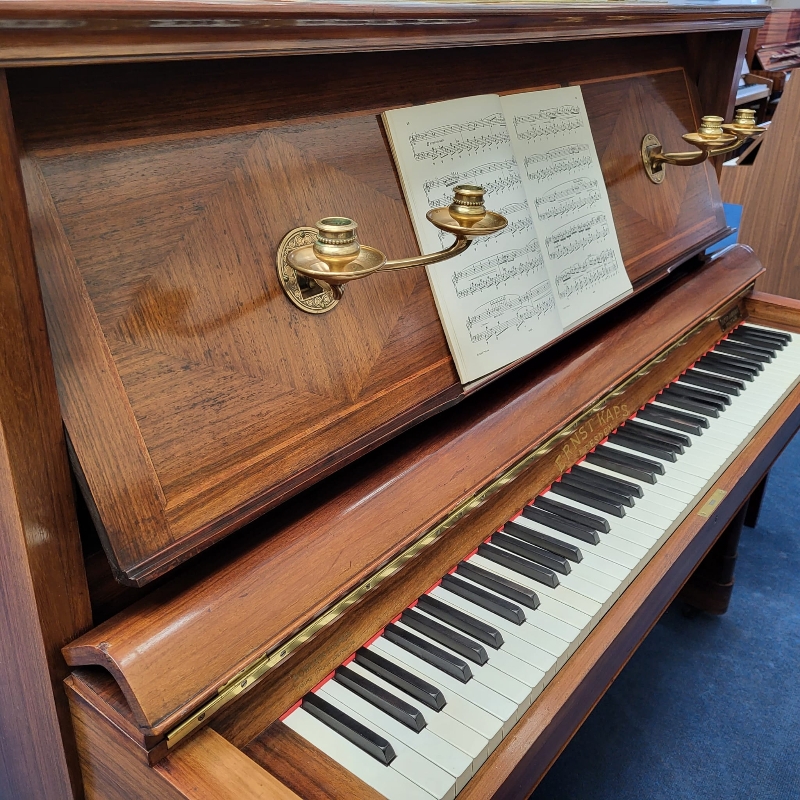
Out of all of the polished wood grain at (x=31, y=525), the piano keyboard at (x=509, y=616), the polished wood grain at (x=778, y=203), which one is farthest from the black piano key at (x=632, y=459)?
the polished wood grain at (x=778, y=203)

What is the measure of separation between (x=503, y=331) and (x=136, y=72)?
645 mm

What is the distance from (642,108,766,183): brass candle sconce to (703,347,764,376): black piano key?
1.41 feet

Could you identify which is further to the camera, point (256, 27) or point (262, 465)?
point (262, 465)

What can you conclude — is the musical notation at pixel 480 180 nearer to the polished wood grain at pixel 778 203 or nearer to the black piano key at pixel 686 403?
the black piano key at pixel 686 403

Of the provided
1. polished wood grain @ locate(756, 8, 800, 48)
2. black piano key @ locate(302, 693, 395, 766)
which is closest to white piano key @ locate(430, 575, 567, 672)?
black piano key @ locate(302, 693, 395, 766)

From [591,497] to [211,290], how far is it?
0.72m

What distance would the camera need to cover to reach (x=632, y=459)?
4.38 feet

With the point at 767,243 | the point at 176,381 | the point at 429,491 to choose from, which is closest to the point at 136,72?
the point at 176,381

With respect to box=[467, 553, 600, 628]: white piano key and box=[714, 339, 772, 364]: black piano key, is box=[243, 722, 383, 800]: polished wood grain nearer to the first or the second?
box=[467, 553, 600, 628]: white piano key

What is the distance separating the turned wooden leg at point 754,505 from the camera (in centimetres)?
235

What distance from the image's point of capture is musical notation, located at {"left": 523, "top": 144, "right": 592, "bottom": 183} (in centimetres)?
127

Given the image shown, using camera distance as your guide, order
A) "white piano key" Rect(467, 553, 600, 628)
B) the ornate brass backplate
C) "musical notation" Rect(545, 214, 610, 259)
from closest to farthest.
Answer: the ornate brass backplate → "white piano key" Rect(467, 553, 600, 628) → "musical notation" Rect(545, 214, 610, 259)

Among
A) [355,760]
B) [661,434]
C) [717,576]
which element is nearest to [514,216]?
[661,434]

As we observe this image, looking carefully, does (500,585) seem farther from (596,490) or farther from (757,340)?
(757,340)
